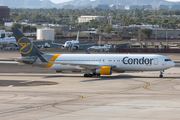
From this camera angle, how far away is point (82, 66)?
180ft

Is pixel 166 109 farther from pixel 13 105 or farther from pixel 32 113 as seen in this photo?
pixel 13 105

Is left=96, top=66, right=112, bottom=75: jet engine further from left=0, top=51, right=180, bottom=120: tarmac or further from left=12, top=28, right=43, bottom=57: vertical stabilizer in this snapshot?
left=12, top=28, right=43, bottom=57: vertical stabilizer

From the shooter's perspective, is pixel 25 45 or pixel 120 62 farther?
pixel 25 45

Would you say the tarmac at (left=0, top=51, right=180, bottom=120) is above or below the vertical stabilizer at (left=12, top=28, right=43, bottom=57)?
below

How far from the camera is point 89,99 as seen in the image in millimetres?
34281

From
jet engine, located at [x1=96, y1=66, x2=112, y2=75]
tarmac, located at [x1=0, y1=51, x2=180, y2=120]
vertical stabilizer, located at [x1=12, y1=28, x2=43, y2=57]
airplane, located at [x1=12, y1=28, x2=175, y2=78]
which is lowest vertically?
tarmac, located at [x1=0, y1=51, x2=180, y2=120]

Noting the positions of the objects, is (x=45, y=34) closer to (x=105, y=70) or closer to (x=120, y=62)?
(x=120, y=62)

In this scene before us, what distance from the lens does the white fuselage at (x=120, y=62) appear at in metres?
53.6

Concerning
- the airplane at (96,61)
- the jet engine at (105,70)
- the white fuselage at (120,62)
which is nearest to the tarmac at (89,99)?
the jet engine at (105,70)

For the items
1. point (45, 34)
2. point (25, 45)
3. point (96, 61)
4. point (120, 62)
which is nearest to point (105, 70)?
point (96, 61)

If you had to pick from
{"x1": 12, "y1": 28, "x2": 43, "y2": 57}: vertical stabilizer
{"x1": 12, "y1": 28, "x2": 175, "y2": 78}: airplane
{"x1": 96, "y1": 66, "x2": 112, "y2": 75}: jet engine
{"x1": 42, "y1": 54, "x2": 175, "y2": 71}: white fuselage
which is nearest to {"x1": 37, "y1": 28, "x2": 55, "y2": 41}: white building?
{"x1": 12, "y1": 28, "x2": 43, "y2": 57}: vertical stabilizer

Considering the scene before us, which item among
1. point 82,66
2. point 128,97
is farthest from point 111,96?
point 82,66

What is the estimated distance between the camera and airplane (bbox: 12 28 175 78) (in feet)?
176

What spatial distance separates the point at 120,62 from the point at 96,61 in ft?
15.5
